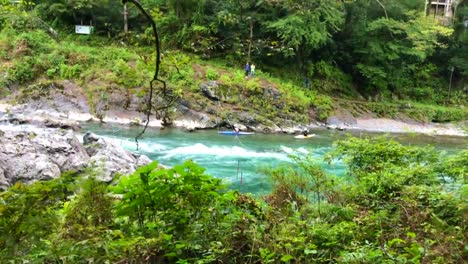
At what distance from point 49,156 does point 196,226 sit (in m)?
6.41

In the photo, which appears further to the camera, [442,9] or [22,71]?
[442,9]

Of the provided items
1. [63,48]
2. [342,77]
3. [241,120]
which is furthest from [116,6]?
[342,77]

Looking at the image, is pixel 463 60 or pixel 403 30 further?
pixel 463 60

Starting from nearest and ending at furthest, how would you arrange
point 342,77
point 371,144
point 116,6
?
point 371,144
point 116,6
point 342,77

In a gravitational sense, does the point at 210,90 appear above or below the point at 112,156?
above

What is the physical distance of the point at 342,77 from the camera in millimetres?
28219

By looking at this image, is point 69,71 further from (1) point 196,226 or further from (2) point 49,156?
(1) point 196,226

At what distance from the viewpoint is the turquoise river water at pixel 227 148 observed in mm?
11211

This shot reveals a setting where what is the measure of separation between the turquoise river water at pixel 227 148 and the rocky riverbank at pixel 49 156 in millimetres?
2663

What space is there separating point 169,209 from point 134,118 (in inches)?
628

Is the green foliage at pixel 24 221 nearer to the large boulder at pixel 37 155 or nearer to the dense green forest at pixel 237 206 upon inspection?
the dense green forest at pixel 237 206

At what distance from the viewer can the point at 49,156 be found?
8430 mm

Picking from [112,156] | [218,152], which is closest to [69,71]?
[218,152]

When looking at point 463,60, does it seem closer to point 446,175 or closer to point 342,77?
point 342,77
